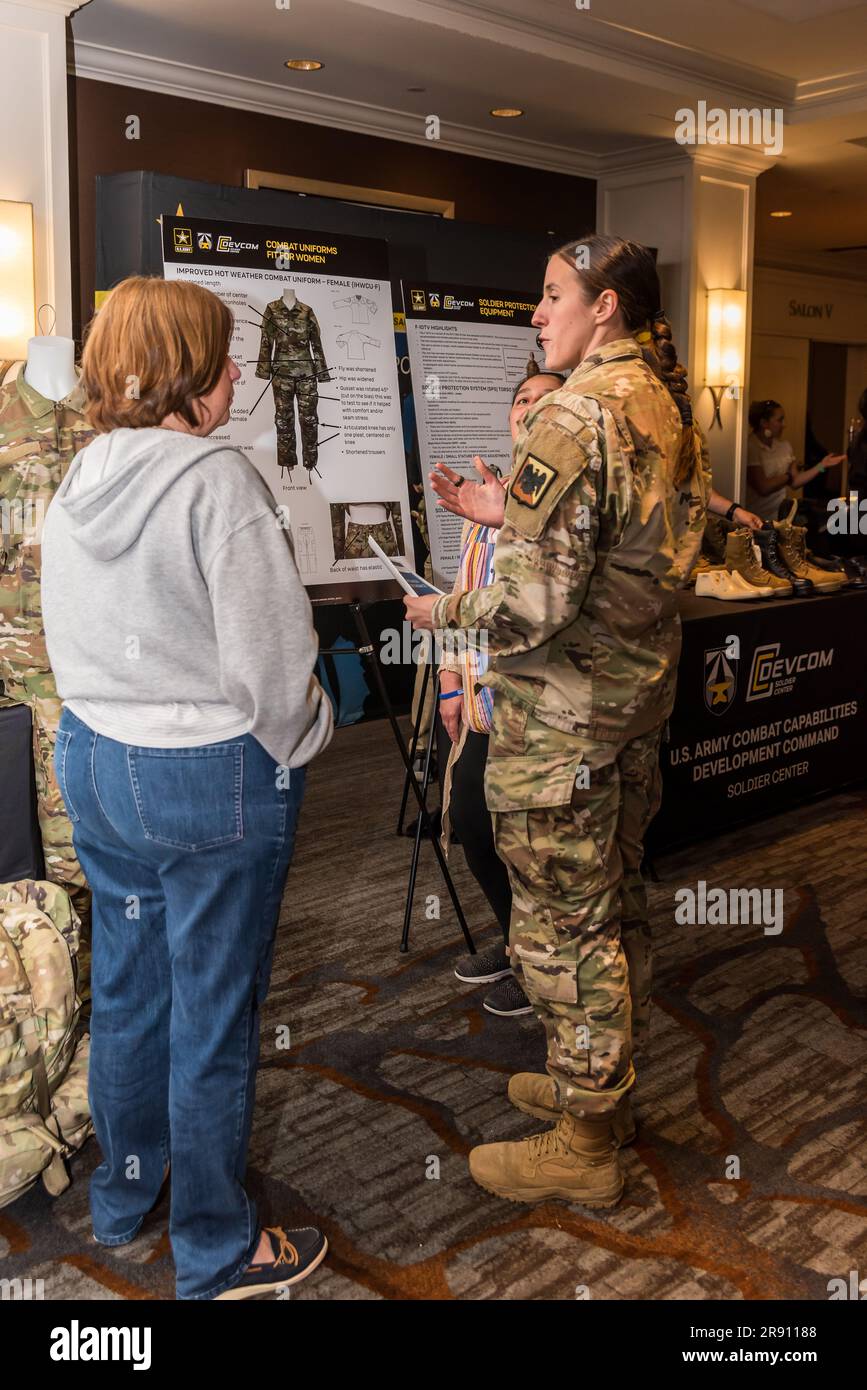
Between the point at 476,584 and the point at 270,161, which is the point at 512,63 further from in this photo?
the point at 476,584

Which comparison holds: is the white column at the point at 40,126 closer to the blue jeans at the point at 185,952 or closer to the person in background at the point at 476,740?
the person in background at the point at 476,740

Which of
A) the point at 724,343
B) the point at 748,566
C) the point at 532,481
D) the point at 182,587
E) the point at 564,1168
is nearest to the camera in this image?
the point at 182,587

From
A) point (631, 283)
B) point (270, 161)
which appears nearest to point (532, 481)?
point (631, 283)

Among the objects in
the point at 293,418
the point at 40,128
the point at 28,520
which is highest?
the point at 40,128

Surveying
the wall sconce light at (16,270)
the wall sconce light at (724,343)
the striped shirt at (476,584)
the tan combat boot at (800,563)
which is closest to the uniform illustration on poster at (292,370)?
the wall sconce light at (16,270)

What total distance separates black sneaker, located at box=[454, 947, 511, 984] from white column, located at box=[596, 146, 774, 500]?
5.15 meters

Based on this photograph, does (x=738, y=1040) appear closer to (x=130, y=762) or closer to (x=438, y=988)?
(x=438, y=988)

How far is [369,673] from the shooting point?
5.80 meters

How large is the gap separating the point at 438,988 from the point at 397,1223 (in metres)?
0.92

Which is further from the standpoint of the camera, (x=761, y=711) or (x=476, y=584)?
(x=761, y=711)

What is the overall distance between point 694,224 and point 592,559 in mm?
5945

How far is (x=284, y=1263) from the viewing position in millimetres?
1764

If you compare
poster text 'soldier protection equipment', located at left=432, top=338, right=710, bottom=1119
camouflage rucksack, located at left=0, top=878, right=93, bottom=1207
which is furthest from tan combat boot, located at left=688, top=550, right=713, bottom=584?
camouflage rucksack, located at left=0, top=878, right=93, bottom=1207

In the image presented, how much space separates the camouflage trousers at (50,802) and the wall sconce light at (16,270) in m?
2.13
